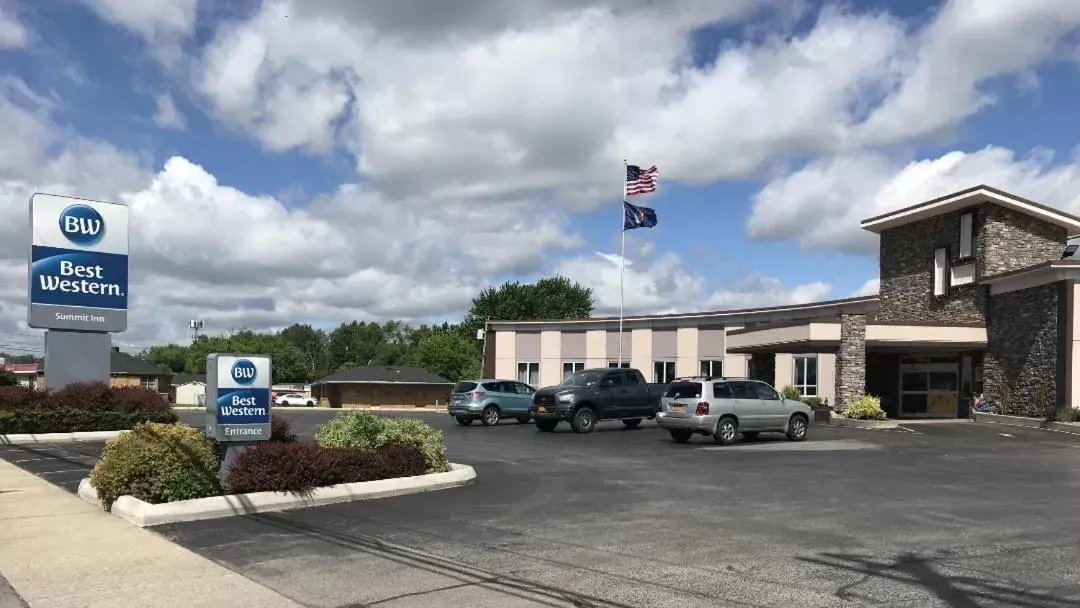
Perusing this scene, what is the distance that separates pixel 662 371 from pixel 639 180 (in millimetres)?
14426

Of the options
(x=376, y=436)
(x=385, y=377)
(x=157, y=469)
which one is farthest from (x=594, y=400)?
(x=385, y=377)

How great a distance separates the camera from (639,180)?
38.6 metres

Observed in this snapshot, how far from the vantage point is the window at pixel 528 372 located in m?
53.6

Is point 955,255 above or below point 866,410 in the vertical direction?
above

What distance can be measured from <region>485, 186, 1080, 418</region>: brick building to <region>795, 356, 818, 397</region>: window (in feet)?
0.15

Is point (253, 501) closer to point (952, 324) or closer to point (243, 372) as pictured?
point (243, 372)

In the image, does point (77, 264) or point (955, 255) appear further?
point (955, 255)

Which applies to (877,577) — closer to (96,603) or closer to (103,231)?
(96,603)


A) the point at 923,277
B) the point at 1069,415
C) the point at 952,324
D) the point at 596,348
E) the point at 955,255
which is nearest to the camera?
the point at 1069,415

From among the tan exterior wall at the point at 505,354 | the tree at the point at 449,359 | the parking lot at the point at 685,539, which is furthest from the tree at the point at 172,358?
the parking lot at the point at 685,539

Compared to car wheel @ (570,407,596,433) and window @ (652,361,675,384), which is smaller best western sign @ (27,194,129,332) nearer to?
car wheel @ (570,407,596,433)

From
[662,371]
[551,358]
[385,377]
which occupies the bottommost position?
[385,377]

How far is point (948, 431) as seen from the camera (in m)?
26.3

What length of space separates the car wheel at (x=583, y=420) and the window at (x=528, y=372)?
27380mm
